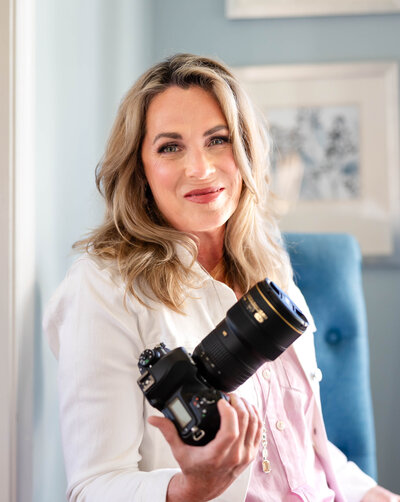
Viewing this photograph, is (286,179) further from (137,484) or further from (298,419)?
(137,484)

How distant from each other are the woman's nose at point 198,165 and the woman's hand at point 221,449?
409 mm

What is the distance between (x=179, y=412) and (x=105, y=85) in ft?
2.97

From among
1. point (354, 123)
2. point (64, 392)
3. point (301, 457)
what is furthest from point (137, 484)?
point (354, 123)

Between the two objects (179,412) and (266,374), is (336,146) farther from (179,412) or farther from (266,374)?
(179,412)

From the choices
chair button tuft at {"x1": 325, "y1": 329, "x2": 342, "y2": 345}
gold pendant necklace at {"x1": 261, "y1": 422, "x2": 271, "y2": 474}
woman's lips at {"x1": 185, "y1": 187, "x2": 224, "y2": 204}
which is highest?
woman's lips at {"x1": 185, "y1": 187, "x2": 224, "y2": 204}

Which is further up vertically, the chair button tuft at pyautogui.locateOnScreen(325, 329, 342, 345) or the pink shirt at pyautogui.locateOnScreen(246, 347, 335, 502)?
the chair button tuft at pyautogui.locateOnScreen(325, 329, 342, 345)

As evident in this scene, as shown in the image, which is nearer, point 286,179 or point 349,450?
point 349,450

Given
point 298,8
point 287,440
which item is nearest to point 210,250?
point 287,440

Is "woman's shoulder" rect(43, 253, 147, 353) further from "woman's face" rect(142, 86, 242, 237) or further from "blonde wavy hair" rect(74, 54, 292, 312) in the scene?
"woman's face" rect(142, 86, 242, 237)

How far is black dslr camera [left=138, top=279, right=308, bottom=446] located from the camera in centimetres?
68

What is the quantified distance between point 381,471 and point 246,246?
0.99m

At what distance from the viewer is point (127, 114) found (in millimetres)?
1030

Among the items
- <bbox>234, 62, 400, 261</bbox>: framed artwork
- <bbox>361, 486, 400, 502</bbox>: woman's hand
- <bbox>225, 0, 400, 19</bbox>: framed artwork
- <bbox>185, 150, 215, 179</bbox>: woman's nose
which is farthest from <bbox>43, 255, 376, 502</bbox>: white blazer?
<bbox>225, 0, 400, 19</bbox>: framed artwork

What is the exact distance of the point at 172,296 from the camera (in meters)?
0.94
